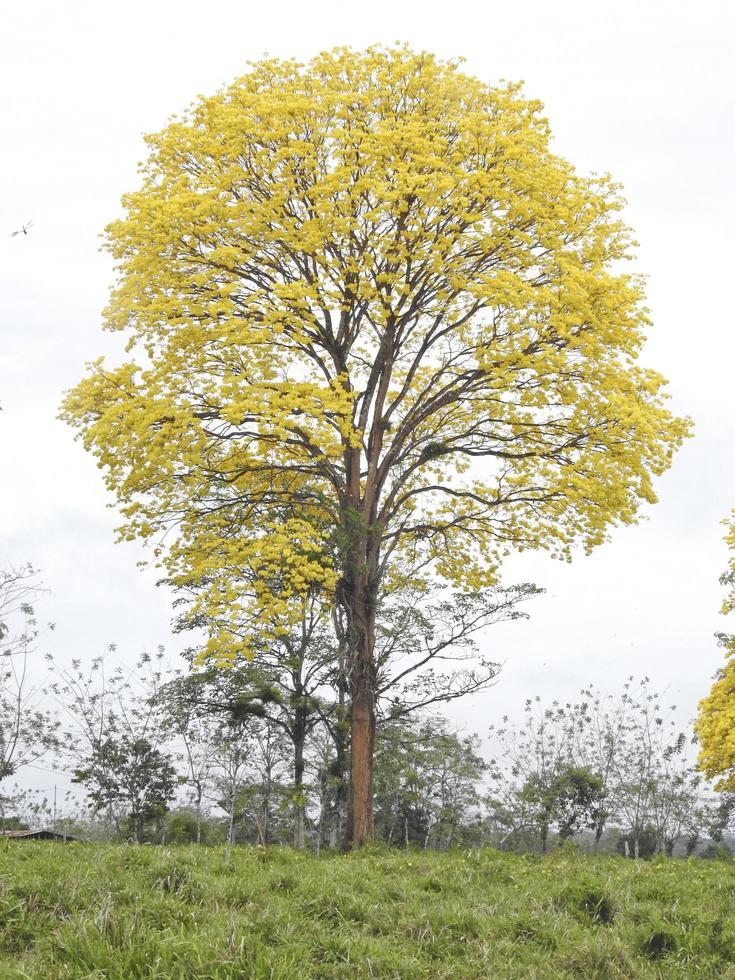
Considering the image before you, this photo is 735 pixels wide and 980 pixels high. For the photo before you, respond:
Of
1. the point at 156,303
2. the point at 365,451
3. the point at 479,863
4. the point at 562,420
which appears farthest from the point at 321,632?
the point at 479,863

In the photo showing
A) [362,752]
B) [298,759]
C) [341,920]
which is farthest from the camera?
[298,759]

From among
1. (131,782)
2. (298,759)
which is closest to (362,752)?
(298,759)

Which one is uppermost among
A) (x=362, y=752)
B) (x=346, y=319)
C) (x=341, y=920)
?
(x=346, y=319)

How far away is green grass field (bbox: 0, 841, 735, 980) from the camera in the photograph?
520 cm

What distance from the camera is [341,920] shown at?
698 centimetres

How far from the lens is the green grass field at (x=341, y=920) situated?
5203 millimetres

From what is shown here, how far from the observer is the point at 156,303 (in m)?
13.8

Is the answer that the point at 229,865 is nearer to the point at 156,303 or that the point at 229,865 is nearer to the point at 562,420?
the point at 156,303

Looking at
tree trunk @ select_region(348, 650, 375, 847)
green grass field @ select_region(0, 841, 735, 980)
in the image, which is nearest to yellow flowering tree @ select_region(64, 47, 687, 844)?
tree trunk @ select_region(348, 650, 375, 847)

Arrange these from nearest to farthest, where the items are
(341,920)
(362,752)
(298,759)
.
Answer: (341,920) → (362,752) → (298,759)

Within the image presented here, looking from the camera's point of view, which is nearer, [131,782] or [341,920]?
[341,920]

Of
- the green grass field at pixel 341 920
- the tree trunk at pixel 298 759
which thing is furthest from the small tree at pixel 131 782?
the green grass field at pixel 341 920

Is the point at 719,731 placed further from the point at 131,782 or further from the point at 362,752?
the point at 131,782

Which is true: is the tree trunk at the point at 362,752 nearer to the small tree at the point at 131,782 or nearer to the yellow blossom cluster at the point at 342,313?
the yellow blossom cluster at the point at 342,313
